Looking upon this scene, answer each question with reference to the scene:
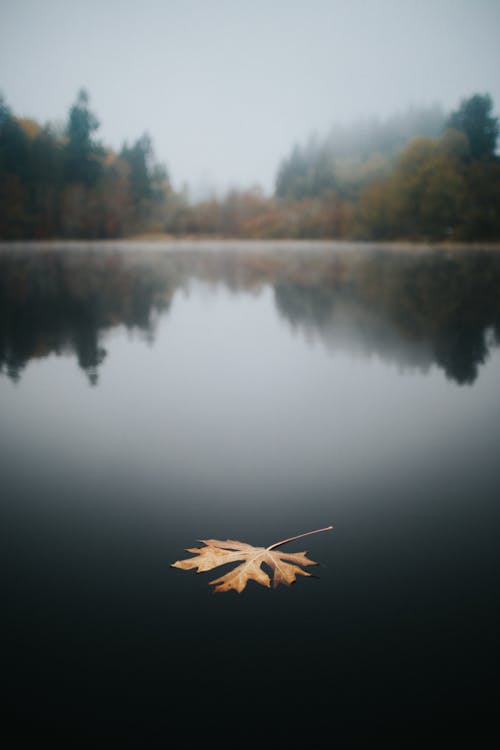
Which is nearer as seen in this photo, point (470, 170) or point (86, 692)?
point (86, 692)

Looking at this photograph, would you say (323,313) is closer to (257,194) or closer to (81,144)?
(81,144)

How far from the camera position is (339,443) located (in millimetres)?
3709

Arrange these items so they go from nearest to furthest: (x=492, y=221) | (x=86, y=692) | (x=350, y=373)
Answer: (x=86, y=692) < (x=350, y=373) < (x=492, y=221)

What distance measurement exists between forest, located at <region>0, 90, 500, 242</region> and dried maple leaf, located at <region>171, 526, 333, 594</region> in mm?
49093

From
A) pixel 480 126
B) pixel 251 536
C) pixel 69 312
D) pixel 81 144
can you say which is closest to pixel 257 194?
pixel 81 144

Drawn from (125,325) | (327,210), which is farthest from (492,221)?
(125,325)

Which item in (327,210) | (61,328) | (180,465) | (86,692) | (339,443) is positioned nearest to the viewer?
(86,692)

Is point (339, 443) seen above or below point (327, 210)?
below

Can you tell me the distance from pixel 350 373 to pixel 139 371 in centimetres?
198

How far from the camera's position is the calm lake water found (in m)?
1.66

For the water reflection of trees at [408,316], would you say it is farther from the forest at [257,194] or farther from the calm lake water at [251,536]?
the forest at [257,194]

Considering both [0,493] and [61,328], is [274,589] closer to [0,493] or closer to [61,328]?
[0,493]

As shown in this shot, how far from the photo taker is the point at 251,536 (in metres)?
2.51

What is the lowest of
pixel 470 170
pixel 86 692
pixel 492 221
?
pixel 86 692
